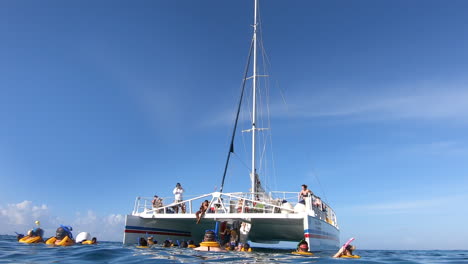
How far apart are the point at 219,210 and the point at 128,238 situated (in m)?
4.42

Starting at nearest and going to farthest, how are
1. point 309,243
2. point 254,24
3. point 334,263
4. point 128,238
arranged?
point 334,263, point 309,243, point 128,238, point 254,24

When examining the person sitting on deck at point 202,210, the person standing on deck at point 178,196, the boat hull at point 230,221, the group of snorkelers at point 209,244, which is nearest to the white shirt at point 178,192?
the person standing on deck at point 178,196

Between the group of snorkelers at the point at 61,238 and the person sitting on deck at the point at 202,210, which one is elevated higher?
the person sitting on deck at the point at 202,210

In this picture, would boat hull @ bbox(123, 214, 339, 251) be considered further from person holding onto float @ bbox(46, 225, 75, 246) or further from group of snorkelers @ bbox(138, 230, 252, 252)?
person holding onto float @ bbox(46, 225, 75, 246)

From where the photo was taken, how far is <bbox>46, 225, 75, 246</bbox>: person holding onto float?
1270cm

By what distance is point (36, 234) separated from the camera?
14.5 meters

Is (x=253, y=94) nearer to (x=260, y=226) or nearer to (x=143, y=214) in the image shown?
(x=260, y=226)

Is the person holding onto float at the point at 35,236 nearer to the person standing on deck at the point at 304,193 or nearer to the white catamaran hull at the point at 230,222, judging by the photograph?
the white catamaran hull at the point at 230,222

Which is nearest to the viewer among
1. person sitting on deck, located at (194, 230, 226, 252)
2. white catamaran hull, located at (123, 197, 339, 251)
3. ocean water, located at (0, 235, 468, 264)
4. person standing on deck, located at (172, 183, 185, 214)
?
ocean water, located at (0, 235, 468, 264)

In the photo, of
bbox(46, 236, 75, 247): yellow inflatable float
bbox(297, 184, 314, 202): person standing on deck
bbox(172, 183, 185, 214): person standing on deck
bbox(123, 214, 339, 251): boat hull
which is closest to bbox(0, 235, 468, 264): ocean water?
bbox(46, 236, 75, 247): yellow inflatable float

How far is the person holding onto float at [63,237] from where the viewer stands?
1270 centimetres

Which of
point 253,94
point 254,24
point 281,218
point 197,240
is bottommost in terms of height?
point 197,240

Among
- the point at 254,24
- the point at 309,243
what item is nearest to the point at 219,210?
the point at 309,243

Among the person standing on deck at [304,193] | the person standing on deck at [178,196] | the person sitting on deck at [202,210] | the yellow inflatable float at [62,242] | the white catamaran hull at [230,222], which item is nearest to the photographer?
the yellow inflatable float at [62,242]
